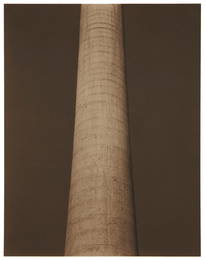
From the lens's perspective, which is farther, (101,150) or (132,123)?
(132,123)

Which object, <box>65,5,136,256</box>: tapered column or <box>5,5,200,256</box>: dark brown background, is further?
<box>5,5,200,256</box>: dark brown background

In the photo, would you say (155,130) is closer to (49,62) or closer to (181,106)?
(181,106)

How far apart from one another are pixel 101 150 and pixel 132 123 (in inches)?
250

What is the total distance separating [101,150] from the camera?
992 cm

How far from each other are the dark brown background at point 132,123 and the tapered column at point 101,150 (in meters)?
2.07

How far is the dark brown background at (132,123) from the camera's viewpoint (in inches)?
494

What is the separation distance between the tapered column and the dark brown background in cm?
207

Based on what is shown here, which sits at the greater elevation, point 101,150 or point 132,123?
point 132,123

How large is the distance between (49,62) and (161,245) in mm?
7943

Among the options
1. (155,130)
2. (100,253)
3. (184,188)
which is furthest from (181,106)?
(100,253)

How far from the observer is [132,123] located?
16156mm

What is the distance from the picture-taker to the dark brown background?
12.5 metres

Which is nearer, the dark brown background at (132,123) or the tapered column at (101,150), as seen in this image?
the tapered column at (101,150)

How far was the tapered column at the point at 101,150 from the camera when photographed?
9.32 metres
